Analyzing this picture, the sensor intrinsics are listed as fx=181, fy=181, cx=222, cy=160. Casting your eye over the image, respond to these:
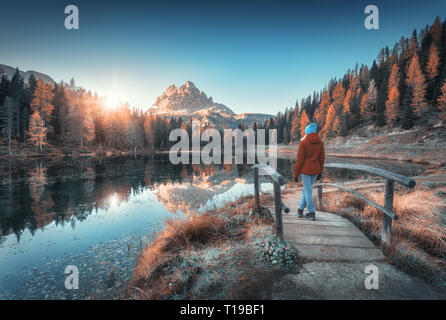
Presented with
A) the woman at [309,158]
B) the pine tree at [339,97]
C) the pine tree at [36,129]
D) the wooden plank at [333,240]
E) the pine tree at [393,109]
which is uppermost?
the pine tree at [339,97]

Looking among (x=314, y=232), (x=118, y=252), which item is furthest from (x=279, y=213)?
(x=118, y=252)

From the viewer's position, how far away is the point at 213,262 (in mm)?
3494

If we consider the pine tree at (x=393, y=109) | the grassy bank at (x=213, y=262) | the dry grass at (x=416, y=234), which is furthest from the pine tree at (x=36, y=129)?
the pine tree at (x=393, y=109)

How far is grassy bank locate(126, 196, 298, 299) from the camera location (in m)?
2.84

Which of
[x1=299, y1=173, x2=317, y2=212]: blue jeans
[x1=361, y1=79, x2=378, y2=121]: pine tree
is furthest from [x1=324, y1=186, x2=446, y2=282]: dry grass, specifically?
[x1=361, y1=79, x2=378, y2=121]: pine tree

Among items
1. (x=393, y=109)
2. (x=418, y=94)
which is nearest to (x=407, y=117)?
(x=393, y=109)

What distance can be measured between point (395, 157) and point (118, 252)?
41859 mm

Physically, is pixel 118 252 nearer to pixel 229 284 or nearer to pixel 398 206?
pixel 229 284

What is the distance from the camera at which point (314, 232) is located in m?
4.15

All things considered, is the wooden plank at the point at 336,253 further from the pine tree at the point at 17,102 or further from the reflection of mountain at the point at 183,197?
the pine tree at the point at 17,102

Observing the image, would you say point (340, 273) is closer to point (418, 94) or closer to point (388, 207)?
point (388, 207)

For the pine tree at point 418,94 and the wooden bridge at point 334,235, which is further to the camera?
the pine tree at point 418,94

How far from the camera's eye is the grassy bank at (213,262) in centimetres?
284

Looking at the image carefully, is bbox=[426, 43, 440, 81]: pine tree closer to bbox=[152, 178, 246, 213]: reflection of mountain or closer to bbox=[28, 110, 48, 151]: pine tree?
bbox=[152, 178, 246, 213]: reflection of mountain
